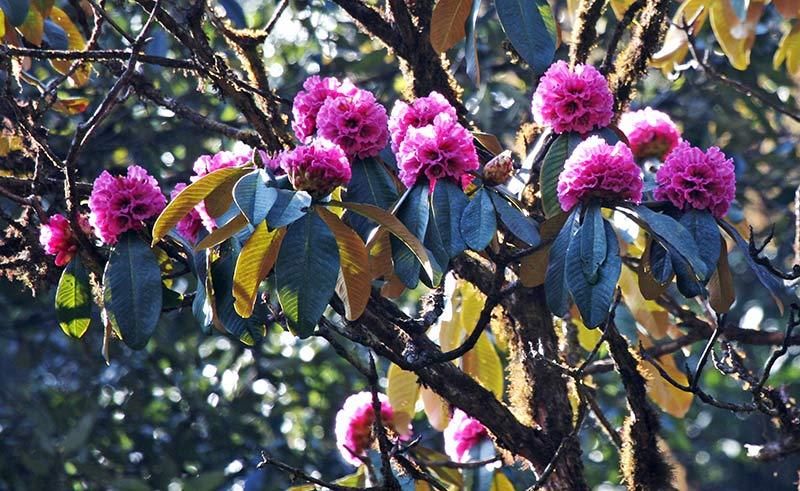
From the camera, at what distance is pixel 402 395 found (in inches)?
98.7

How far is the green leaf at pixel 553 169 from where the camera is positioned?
1.82 metres

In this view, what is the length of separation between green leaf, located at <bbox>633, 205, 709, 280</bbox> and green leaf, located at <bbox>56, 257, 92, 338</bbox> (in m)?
0.87

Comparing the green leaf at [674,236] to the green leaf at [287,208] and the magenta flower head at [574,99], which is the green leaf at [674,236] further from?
the green leaf at [287,208]

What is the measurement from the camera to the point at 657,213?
163 centimetres

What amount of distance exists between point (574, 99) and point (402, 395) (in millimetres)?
902

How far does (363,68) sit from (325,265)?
2645 millimetres

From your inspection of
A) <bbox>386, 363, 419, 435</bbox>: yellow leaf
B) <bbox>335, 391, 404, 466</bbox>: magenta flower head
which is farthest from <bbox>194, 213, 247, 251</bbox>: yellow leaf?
<bbox>386, 363, 419, 435</bbox>: yellow leaf

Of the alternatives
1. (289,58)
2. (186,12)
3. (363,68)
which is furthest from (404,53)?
(289,58)

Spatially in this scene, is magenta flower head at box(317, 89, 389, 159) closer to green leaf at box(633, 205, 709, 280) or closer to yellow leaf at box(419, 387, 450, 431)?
green leaf at box(633, 205, 709, 280)

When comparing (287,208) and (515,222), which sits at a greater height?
(515,222)

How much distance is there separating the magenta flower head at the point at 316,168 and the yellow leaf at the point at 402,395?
37.0 inches

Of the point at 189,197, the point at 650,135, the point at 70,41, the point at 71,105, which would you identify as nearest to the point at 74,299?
the point at 189,197

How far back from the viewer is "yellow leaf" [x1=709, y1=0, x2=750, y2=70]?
2.77 m

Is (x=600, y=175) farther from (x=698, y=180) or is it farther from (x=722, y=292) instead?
(x=722, y=292)
